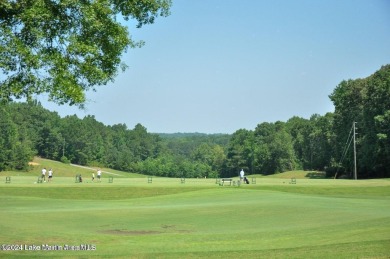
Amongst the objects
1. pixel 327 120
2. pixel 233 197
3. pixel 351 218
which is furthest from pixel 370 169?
pixel 351 218

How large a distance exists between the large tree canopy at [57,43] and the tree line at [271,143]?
82.4 meters

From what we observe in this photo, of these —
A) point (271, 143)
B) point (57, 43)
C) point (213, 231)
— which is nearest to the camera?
point (57, 43)

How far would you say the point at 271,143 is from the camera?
525 feet

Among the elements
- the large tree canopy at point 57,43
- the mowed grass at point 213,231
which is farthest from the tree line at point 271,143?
the large tree canopy at point 57,43

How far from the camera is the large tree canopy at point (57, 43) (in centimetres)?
1081

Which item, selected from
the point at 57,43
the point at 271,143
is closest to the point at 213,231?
the point at 57,43

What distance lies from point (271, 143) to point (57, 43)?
15119cm

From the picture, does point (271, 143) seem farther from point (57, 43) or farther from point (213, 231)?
point (57, 43)

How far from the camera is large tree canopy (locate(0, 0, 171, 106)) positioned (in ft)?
35.5

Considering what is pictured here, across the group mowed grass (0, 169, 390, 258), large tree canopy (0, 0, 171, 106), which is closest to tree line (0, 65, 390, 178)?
mowed grass (0, 169, 390, 258)

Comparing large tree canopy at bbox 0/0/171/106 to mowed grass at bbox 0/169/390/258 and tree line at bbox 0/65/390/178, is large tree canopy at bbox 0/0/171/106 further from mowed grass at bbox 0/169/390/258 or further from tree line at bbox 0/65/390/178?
tree line at bbox 0/65/390/178

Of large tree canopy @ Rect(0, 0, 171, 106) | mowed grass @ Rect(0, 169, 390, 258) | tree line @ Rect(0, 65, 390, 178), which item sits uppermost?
tree line @ Rect(0, 65, 390, 178)

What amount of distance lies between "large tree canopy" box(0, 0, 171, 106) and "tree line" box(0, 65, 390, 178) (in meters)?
82.4

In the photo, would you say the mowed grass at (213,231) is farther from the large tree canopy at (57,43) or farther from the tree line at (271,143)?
the tree line at (271,143)
